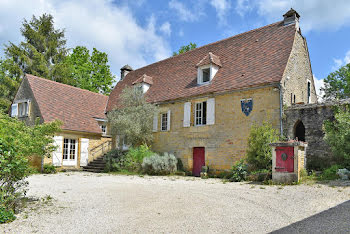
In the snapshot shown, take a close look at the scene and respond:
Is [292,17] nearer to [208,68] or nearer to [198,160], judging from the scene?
[208,68]

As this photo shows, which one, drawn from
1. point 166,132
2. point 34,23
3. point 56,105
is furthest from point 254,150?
point 34,23

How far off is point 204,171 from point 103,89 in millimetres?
20528

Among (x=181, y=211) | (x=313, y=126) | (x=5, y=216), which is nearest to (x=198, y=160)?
(x=313, y=126)

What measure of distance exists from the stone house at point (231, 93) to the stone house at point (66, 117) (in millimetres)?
4634

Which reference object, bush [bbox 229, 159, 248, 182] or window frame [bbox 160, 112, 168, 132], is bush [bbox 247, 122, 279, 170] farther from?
window frame [bbox 160, 112, 168, 132]

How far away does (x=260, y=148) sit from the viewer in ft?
37.3

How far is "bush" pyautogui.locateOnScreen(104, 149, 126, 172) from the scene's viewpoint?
1675cm

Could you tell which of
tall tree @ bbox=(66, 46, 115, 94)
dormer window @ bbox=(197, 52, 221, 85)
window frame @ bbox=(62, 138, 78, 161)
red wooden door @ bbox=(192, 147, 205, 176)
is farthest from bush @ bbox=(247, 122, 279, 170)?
tall tree @ bbox=(66, 46, 115, 94)

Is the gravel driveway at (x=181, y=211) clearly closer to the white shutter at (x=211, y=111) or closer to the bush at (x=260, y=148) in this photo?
the bush at (x=260, y=148)

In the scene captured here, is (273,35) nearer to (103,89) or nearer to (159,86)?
(159,86)

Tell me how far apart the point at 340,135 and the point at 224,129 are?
5.28 meters

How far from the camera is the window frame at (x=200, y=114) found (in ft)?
51.6

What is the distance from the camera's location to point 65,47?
98.3 feet

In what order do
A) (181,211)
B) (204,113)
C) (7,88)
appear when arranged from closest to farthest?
(181,211) → (204,113) → (7,88)
